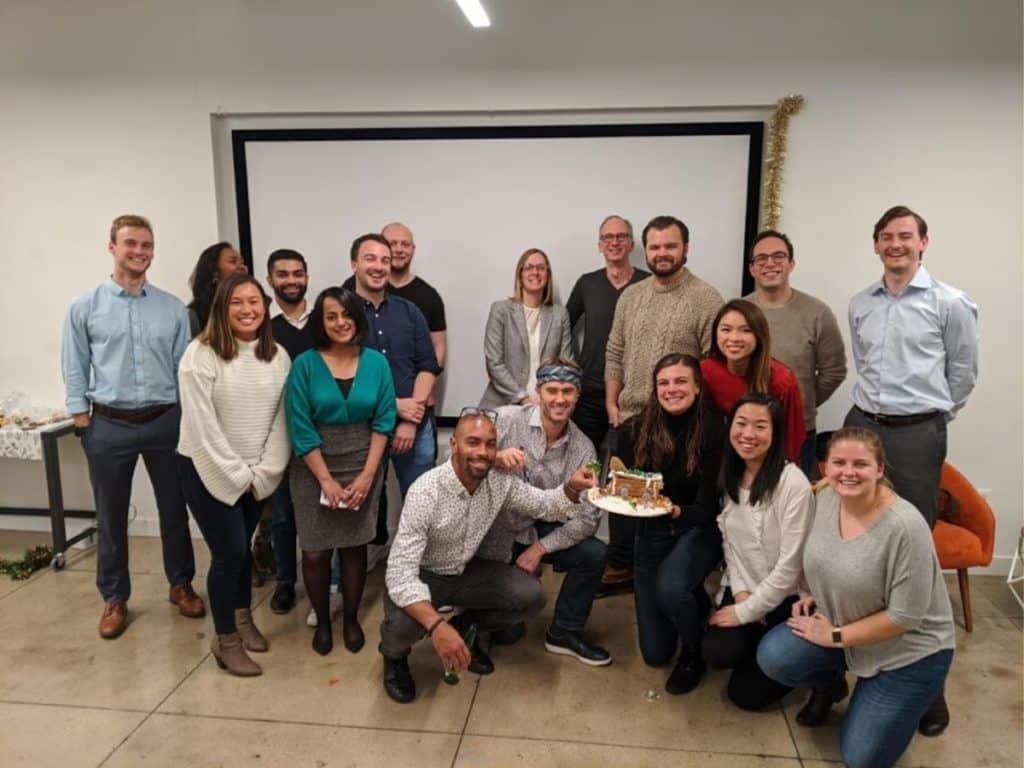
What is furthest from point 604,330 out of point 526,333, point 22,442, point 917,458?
point 22,442

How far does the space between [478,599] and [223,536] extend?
0.97m

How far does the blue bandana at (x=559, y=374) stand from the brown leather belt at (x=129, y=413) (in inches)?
65.3

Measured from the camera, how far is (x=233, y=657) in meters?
2.67

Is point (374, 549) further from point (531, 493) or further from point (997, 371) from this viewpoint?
point (997, 371)

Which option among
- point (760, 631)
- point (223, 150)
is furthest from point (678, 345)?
point (223, 150)

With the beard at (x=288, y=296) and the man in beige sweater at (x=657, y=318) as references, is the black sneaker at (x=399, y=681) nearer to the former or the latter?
the man in beige sweater at (x=657, y=318)

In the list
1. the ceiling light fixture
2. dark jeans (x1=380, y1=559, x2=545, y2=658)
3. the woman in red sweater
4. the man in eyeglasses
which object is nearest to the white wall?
the ceiling light fixture

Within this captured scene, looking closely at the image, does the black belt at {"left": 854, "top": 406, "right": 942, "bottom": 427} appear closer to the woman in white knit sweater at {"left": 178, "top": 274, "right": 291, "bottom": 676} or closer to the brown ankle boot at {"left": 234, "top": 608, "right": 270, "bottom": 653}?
the woman in white knit sweater at {"left": 178, "top": 274, "right": 291, "bottom": 676}

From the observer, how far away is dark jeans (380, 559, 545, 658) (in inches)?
97.6

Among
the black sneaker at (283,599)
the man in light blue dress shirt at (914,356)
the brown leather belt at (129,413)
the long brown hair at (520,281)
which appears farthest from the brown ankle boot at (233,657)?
the man in light blue dress shirt at (914,356)

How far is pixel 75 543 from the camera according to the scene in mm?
3879

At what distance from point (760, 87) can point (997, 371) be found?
185cm

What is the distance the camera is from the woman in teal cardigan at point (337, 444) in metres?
2.60

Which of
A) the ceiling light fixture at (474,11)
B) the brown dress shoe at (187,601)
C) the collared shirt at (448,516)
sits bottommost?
the brown dress shoe at (187,601)
